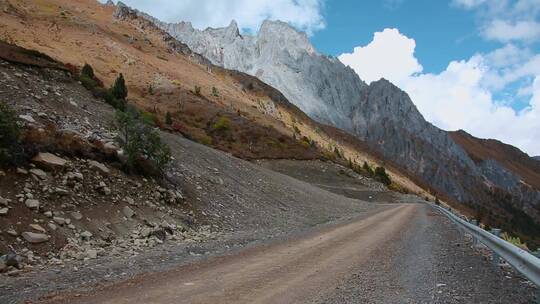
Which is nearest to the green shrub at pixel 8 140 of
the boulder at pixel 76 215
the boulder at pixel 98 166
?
the boulder at pixel 76 215

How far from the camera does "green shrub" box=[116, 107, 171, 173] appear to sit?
18.9m

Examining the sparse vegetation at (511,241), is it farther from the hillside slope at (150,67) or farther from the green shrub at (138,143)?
the hillside slope at (150,67)

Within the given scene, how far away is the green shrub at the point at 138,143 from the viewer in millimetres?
18922

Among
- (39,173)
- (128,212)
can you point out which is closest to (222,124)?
(128,212)

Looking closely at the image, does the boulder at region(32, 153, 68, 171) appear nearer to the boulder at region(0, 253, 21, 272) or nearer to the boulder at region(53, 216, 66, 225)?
the boulder at region(53, 216, 66, 225)

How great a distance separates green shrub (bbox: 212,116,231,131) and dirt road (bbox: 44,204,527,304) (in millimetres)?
65667

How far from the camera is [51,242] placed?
37.6 ft

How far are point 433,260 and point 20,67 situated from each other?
23235 millimetres

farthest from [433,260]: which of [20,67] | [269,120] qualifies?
[269,120]

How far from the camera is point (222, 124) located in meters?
79.7

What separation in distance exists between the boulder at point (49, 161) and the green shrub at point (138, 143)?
12.1 ft

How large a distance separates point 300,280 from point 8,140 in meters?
10.2

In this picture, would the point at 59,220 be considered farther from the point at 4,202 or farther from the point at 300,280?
the point at 300,280

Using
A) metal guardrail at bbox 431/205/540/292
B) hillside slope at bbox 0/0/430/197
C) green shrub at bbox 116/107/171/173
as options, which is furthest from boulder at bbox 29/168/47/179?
hillside slope at bbox 0/0/430/197
